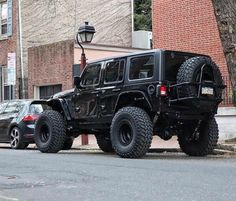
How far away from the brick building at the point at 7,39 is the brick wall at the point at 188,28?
9848 mm

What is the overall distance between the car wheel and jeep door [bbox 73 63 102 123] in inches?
140

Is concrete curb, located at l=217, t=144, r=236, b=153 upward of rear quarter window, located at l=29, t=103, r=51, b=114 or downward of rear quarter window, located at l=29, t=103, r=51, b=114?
downward

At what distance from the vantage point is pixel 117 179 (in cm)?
884

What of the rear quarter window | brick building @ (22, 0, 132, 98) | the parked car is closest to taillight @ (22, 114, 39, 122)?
the parked car

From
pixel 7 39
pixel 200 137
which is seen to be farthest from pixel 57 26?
pixel 200 137

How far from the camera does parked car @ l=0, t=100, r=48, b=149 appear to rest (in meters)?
16.6

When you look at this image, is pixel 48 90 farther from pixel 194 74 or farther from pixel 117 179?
pixel 117 179

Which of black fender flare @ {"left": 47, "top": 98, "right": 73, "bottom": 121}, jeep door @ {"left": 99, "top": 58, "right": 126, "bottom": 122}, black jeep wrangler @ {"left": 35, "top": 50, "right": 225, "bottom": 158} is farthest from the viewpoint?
black fender flare @ {"left": 47, "top": 98, "right": 73, "bottom": 121}

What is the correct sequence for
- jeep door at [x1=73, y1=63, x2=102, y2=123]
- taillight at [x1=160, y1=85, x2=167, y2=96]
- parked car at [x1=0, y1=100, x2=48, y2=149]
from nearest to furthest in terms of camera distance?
taillight at [x1=160, y1=85, x2=167, y2=96] → jeep door at [x1=73, y1=63, x2=102, y2=123] → parked car at [x1=0, y1=100, x2=48, y2=149]

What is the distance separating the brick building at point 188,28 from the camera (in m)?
18.6

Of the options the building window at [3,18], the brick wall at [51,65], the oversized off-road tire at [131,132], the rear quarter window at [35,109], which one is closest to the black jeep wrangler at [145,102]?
the oversized off-road tire at [131,132]

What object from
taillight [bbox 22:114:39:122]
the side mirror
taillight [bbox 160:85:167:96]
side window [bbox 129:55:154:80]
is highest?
side window [bbox 129:55:154:80]

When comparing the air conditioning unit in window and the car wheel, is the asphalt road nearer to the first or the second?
the car wheel

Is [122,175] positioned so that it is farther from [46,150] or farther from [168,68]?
[46,150]
